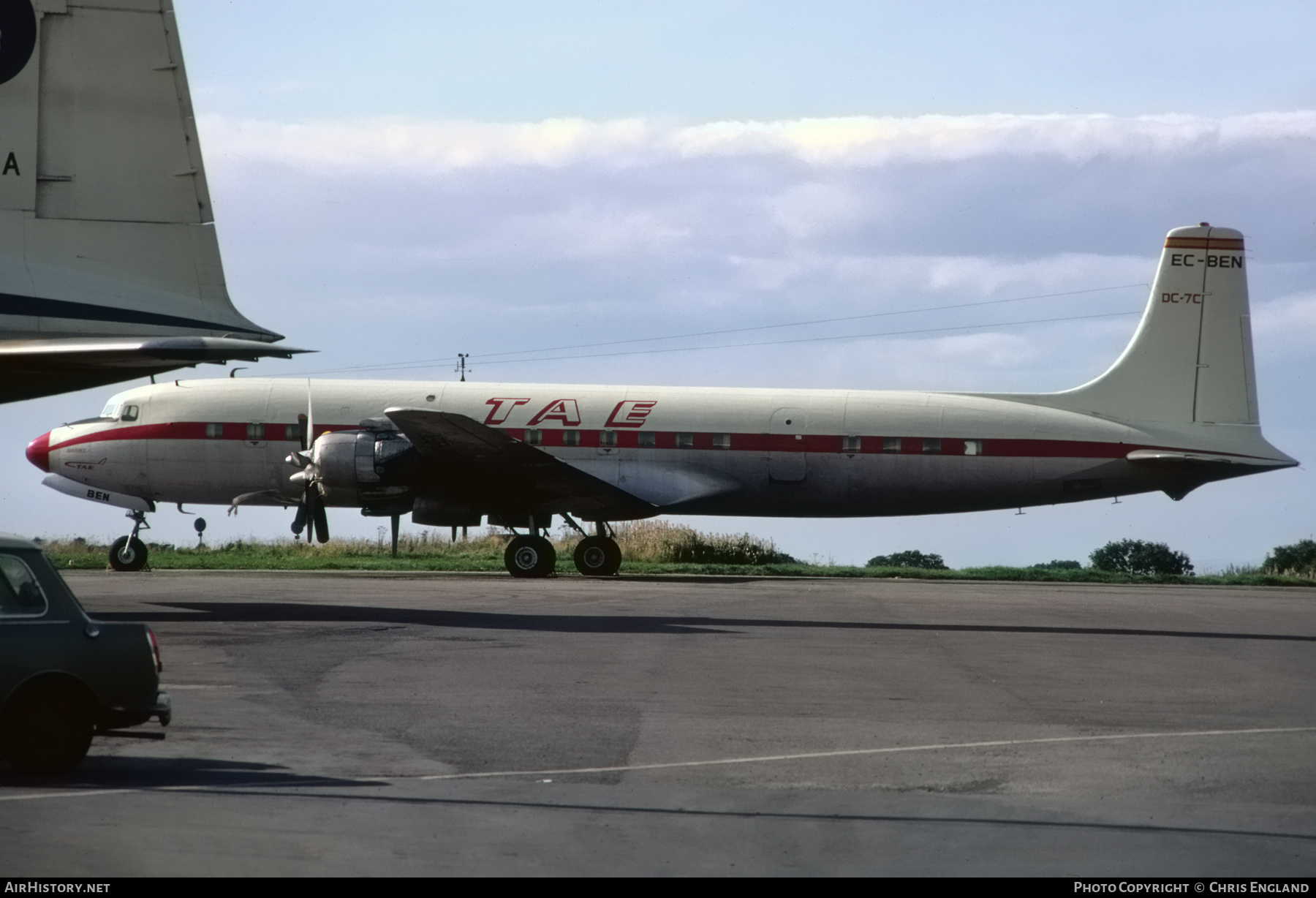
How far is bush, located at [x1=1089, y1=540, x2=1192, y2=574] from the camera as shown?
50750mm

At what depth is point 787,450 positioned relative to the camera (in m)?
32.6

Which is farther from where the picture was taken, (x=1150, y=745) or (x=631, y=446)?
(x=631, y=446)

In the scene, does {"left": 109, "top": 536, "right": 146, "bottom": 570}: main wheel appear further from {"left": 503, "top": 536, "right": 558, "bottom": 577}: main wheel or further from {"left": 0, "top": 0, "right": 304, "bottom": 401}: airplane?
{"left": 0, "top": 0, "right": 304, "bottom": 401}: airplane

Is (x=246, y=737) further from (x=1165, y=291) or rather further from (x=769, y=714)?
(x=1165, y=291)

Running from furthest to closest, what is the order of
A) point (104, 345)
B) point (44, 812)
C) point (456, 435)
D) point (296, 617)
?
1. point (456, 435)
2. point (296, 617)
3. point (104, 345)
4. point (44, 812)

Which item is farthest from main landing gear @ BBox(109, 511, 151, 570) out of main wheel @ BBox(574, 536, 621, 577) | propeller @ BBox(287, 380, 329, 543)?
main wheel @ BBox(574, 536, 621, 577)

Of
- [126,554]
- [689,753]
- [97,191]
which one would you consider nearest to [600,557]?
[126,554]

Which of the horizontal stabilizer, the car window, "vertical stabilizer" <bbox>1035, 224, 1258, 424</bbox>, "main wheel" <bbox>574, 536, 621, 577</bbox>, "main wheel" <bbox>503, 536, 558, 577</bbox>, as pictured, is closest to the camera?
the car window

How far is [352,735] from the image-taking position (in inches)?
459

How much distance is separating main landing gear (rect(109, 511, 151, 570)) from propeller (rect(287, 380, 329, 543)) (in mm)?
5180

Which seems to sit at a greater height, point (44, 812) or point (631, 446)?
point (631, 446)
